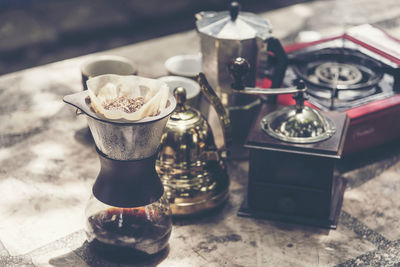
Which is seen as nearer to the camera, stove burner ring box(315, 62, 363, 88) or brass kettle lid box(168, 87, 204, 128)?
brass kettle lid box(168, 87, 204, 128)

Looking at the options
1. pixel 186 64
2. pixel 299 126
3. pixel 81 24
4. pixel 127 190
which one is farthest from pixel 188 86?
pixel 81 24

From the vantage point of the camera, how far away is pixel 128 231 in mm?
1354

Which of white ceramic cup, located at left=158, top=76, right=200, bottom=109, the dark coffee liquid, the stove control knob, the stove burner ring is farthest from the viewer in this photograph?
the stove burner ring

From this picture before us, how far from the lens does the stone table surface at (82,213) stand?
1.42 m

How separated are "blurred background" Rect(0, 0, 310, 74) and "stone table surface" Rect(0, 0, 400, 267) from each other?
198 centimetres

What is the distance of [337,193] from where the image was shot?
1631 mm

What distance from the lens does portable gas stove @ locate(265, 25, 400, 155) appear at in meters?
1.74

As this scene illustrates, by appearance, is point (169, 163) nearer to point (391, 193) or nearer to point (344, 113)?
point (344, 113)

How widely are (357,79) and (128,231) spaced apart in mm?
894

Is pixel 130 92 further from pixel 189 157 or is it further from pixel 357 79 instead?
pixel 357 79

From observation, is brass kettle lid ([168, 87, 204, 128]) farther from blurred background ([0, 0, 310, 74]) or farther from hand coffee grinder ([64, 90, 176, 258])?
blurred background ([0, 0, 310, 74])

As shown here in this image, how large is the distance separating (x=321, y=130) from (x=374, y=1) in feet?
5.11

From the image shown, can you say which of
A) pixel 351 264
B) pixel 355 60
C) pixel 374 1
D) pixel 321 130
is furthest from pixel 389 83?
pixel 374 1

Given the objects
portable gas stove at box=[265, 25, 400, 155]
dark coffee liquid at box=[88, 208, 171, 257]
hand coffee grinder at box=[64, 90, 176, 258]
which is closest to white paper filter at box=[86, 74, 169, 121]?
hand coffee grinder at box=[64, 90, 176, 258]
